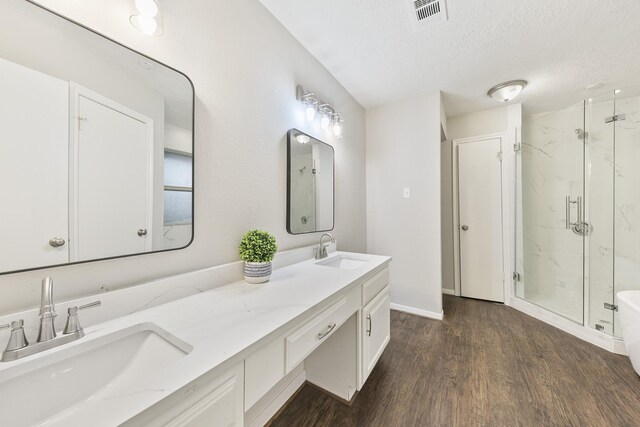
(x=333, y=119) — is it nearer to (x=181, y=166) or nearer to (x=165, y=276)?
(x=181, y=166)

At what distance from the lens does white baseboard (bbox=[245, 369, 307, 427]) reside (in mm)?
1227

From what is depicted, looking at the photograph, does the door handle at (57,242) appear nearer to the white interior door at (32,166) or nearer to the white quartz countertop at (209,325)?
the white interior door at (32,166)

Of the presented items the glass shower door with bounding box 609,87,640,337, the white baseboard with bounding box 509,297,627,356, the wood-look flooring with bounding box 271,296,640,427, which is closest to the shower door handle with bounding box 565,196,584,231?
the glass shower door with bounding box 609,87,640,337

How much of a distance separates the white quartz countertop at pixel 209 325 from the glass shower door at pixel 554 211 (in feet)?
8.25

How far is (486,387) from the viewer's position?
145cm

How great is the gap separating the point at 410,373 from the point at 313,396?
0.67 m

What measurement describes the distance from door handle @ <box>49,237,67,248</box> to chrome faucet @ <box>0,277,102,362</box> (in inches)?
4.7

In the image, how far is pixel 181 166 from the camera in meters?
0.98

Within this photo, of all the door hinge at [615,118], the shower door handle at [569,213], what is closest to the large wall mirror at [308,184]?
the shower door handle at [569,213]

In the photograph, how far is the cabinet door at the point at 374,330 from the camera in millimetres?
1338

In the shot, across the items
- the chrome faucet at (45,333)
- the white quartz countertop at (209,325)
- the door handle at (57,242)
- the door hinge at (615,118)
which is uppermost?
the door hinge at (615,118)

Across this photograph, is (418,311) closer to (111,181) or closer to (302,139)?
(302,139)

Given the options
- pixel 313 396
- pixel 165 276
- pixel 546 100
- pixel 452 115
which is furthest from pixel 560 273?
pixel 165 276

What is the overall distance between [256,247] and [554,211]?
125 inches
